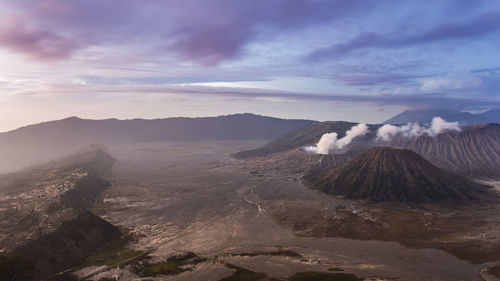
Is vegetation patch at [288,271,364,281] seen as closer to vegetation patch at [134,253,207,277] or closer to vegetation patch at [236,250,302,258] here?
vegetation patch at [236,250,302,258]

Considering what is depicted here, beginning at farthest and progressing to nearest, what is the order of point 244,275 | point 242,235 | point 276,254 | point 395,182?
point 395,182
point 242,235
point 276,254
point 244,275

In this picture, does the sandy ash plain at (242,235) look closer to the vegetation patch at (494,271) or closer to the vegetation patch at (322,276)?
the vegetation patch at (494,271)

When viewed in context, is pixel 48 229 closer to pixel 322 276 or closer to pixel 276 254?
pixel 276 254

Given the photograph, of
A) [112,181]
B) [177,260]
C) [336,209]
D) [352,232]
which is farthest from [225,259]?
[112,181]

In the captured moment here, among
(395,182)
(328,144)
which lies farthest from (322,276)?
(328,144)

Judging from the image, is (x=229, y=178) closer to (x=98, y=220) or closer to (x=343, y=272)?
(x=98, y=220)

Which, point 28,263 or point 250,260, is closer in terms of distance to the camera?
point 28,263
